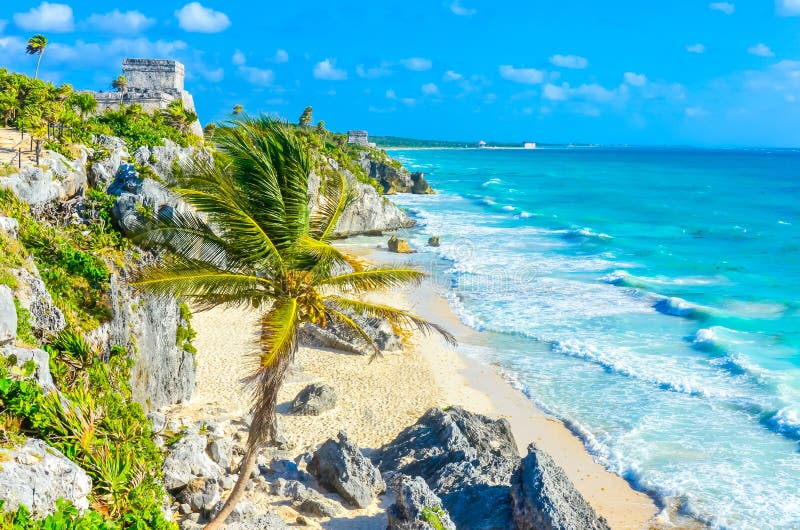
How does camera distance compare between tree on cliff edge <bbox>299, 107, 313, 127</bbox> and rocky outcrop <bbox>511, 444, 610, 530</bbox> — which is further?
tree on cliff edge <bbox>299, 107, 313, 127</bbox>

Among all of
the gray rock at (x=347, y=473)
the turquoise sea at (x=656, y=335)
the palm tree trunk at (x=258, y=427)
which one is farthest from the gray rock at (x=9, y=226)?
the turquoise sea at (x=656, y=335)

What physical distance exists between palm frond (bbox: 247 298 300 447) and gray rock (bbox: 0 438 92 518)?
236 centimetres

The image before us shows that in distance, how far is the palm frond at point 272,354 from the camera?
28.0 feet

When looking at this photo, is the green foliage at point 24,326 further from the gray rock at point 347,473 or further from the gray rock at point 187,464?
the gray rock at point 347,473

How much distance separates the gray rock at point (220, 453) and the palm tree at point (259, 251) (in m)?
2.52

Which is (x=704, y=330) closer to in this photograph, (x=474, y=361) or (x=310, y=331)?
(x=474, y=361)

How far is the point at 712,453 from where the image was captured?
15.5m

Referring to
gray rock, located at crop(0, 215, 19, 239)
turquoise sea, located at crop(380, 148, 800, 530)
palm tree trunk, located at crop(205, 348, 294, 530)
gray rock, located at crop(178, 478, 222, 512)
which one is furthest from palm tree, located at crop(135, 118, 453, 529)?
turquoise sea, located at crop(380, 148, 800, 530)

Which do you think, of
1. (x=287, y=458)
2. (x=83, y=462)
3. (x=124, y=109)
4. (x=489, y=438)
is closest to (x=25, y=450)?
(x=83, y=462)

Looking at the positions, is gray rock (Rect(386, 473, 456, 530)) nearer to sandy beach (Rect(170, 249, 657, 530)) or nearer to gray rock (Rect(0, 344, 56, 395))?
sandy beach (Rect(170, 249, 657, 530))

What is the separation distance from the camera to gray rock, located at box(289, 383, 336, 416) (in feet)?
53.0

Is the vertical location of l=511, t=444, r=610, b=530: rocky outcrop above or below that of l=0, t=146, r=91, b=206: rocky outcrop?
below

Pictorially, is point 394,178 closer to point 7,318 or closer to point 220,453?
point 220,453

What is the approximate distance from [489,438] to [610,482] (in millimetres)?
2838
